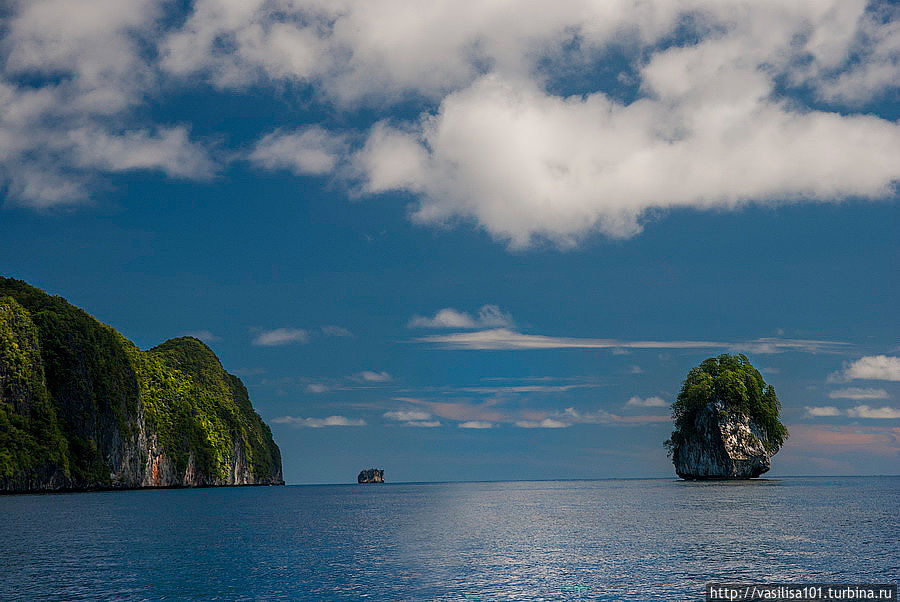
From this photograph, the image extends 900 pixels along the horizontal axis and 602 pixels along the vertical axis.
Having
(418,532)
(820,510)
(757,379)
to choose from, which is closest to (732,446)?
(757,379)

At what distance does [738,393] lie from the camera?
179 metres

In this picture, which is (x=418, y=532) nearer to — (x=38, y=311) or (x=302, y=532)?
(x=302, y=532)

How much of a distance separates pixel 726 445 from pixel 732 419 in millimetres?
6411

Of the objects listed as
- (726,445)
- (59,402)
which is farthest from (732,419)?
(59,402)

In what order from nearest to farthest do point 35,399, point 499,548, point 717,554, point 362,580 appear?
point 362,580
point 717,554
point 499,548
point 35,399

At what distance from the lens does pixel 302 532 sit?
7425cm

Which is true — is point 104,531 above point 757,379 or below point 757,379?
below

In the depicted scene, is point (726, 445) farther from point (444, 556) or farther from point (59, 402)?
point (59, 402)

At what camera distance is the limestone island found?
18138cm

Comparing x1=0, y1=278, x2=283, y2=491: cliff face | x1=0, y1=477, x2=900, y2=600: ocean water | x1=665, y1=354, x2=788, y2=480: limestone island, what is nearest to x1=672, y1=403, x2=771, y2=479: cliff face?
x1=665, y1=354, x2=788, y2=480: limestone island

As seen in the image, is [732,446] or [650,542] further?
[732,446]

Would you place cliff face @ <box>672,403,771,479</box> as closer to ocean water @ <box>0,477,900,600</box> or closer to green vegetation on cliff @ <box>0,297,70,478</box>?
ocean water @ <box>0,477,900,600</box>

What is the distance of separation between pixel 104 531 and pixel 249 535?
1426 cm

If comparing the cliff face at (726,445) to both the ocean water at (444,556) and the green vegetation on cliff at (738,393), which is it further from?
the ocean water at (444,556)
